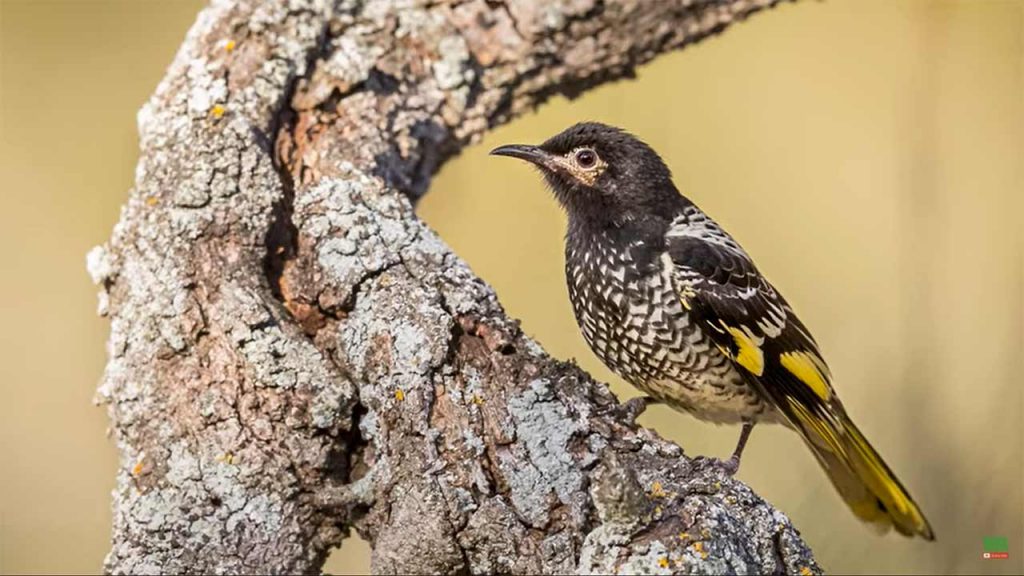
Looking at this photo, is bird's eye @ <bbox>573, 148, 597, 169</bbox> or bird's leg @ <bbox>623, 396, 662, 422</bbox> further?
bird's eye @ <bbox>573, 148, 597, 169</bbox>

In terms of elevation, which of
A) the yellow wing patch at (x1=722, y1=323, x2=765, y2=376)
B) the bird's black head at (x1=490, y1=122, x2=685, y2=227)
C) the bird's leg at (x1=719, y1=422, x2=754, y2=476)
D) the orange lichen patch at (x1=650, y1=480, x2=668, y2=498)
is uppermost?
the bird's black head at (x1=490, y1=122, x2=685, y2=227)

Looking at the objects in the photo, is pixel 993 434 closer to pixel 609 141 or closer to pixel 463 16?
pixel 609 141

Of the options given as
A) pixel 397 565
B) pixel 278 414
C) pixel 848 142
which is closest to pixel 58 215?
pixel 278 414

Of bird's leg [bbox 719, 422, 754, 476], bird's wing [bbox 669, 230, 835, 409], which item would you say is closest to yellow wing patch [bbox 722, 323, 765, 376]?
bird's wing [bbox 669, 230, 835, 409]

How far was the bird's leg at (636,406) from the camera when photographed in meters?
3.92

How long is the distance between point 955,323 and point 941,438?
63.6 inches

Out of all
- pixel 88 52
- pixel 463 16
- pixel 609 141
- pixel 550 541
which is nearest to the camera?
pixel 550 541

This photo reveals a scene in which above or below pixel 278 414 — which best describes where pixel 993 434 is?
above

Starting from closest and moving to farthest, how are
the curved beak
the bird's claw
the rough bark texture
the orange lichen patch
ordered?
the orange lichen patch → the rough bark texture → the bird's claw → the curved beak

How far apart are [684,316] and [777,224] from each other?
2.71 metres

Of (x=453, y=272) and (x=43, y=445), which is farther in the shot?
(x=43, y=445)

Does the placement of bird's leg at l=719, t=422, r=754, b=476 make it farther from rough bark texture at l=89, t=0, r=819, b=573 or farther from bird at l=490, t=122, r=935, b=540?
rough bark texture at l=89, t=0, r=819, b=573

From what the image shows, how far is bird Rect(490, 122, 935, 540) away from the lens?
423cm

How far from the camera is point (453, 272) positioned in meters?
4.02
